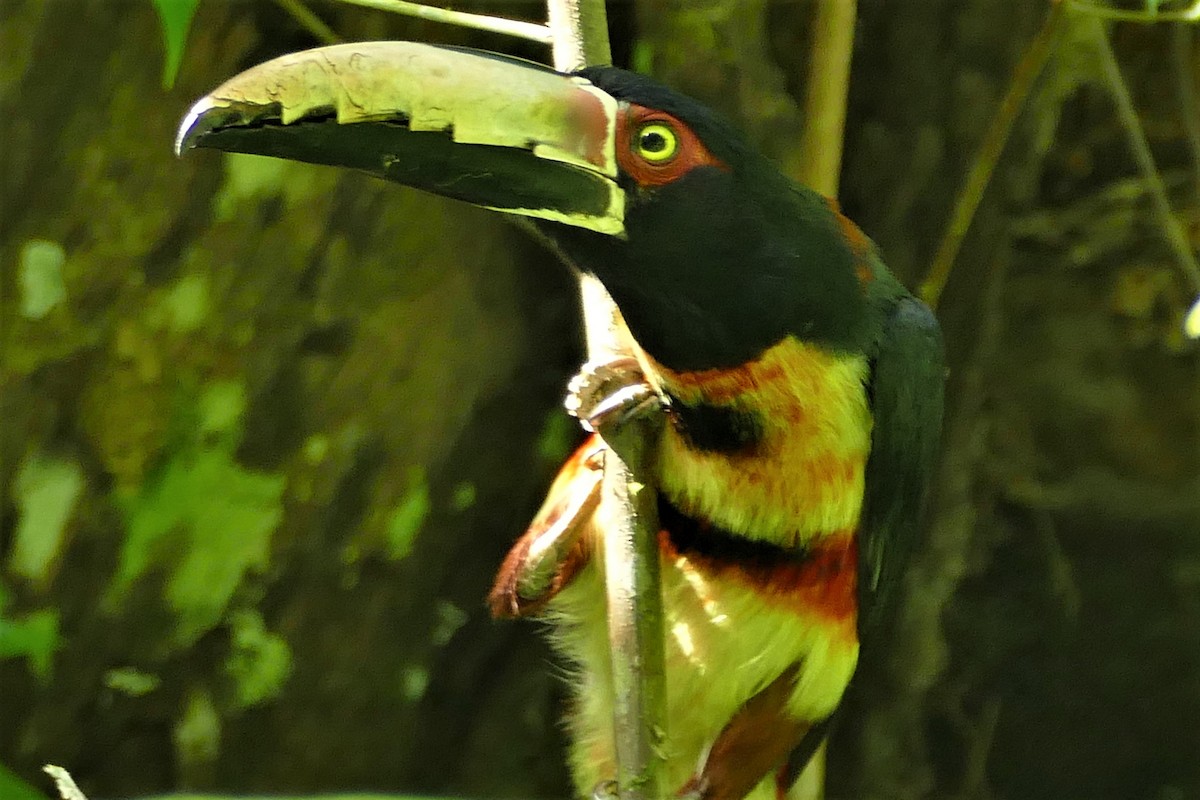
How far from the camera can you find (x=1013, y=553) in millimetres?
2289

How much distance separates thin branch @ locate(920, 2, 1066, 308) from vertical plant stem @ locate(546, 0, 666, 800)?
2.67 feet

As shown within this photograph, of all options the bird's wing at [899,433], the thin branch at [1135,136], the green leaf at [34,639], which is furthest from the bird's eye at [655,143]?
the green leaf at [34,639]

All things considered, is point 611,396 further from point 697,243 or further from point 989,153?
point 989,153

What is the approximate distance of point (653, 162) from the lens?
99cm

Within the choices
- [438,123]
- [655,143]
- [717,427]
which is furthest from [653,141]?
[717,427]

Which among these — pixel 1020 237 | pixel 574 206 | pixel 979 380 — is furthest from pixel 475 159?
pixel 1020 237

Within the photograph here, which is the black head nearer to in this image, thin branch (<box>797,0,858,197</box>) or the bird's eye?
the bird's eye

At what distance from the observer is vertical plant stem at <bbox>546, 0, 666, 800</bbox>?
1054 millimetres

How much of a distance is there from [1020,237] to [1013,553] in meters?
0.65

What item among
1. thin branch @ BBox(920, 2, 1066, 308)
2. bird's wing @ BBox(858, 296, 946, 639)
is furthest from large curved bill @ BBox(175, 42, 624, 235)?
thin branch @ BBox(920, 2, 1066, 308)

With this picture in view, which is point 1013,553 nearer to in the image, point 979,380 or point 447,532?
point 979,380

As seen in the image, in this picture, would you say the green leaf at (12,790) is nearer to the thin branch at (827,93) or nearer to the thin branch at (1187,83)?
the thin branch at (827,93)

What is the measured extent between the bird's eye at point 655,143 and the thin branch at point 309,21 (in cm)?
76

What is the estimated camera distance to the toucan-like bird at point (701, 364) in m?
0.90
